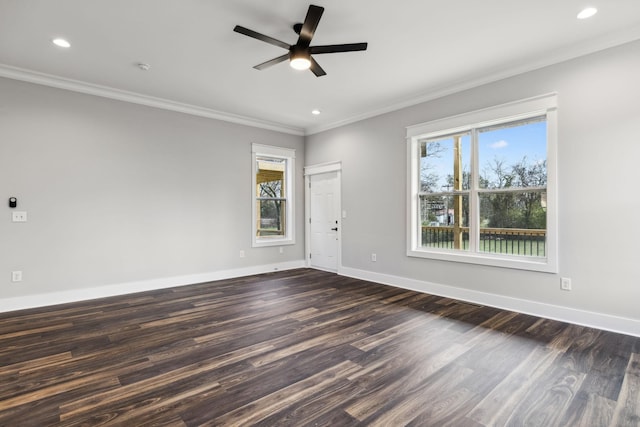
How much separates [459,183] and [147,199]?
4.55 m

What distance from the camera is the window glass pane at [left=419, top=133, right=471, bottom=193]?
14.2 ft

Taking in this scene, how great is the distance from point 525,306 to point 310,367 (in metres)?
2.71

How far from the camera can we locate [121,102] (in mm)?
4500

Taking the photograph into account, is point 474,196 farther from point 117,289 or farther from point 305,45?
point 117,289

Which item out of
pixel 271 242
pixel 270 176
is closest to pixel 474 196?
pixel 271 242

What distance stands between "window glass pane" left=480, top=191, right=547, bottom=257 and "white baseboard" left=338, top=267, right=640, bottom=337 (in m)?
0.58

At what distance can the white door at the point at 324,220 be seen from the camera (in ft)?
19.9

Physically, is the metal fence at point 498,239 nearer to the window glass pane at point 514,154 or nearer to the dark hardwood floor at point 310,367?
the window glass pane at point 514,154

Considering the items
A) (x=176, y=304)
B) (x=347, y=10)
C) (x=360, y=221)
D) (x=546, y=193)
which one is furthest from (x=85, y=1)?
(x=546, y=193)

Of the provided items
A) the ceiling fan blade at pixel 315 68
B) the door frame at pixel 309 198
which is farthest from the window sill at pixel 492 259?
the ceiling fan blade at pixel 315 68

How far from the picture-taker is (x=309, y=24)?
2.52 metres

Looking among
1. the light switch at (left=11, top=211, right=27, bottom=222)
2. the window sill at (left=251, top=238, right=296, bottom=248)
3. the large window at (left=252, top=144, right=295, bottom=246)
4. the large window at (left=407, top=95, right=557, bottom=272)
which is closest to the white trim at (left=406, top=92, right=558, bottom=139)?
the large window at (left=407, top=95, right=557, bottom=272)

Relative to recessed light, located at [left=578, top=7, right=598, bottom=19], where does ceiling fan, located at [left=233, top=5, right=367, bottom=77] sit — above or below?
below

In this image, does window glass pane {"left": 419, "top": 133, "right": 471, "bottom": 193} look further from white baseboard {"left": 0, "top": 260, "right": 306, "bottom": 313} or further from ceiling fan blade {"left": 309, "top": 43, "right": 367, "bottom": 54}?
white baseboard {"left": 0, "top": 260, "right": 306, "bottom": 313}
